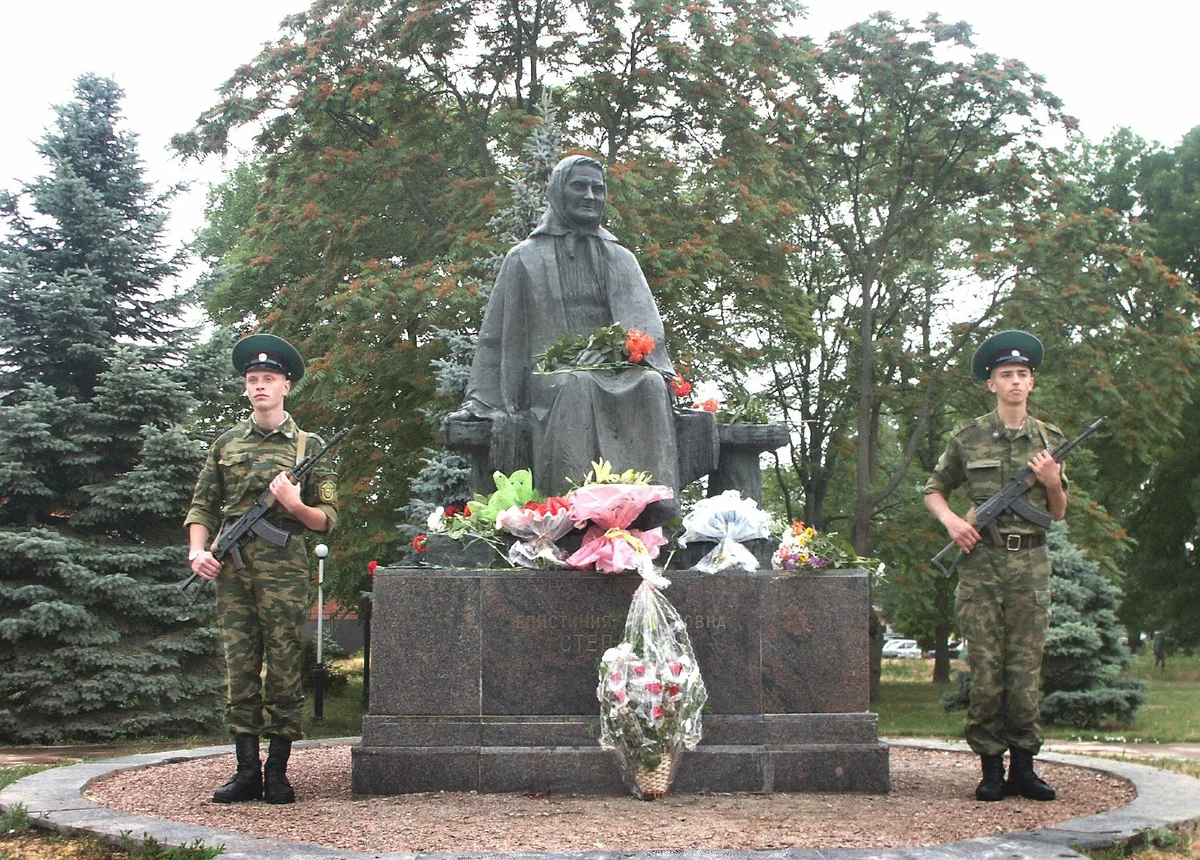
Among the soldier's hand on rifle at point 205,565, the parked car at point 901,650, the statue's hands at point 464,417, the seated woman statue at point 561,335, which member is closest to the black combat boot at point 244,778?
the soldier's hand on rifle at point 205,565

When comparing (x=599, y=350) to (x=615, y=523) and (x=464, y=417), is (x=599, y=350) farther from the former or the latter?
(x=615, y=523)

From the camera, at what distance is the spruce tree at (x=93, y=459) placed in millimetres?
13391

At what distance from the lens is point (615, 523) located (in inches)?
273

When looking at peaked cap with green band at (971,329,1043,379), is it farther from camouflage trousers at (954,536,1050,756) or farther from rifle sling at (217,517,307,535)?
rifle sling at (217,517,307,535)

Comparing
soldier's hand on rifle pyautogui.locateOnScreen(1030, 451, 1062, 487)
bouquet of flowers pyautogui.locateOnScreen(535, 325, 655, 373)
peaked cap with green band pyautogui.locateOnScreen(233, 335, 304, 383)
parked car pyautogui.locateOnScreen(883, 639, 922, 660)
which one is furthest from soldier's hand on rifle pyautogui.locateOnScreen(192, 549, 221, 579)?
parked car pyautogui.locateOnScreen(883, 639, 922, 660)

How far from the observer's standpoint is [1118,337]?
20203 mm

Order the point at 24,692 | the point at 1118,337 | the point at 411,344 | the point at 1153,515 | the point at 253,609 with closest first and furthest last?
1. the point at 253,609
2. the point at 24,692
3. the point at 411,344
4. the point at 1118,337
5. the point at 1153,515

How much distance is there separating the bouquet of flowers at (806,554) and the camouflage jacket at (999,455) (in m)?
→ 0.58

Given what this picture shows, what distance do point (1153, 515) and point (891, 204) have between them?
11.7 metres

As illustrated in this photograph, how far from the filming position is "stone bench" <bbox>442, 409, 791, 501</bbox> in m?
8.07

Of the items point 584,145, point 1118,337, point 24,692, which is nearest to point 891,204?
point 1118,337

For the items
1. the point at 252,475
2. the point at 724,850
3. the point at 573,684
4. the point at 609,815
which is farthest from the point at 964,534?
the point at 252,475

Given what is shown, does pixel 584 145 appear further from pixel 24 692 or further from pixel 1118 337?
pixel 24 692

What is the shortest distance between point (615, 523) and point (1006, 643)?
204cm
